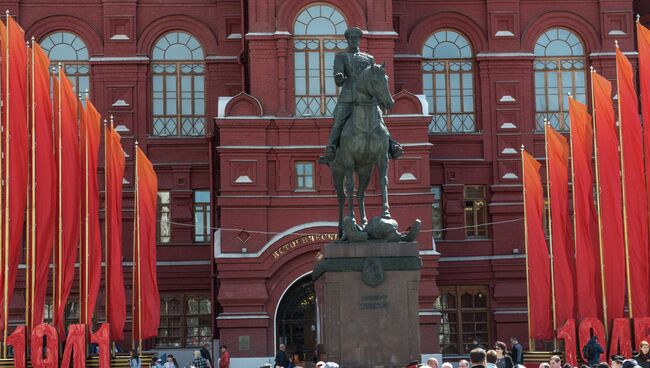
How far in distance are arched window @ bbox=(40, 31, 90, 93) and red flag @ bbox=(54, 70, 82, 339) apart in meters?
8.62

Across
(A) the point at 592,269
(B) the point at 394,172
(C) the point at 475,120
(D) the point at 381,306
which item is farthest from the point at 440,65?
(D) the point at 381,306

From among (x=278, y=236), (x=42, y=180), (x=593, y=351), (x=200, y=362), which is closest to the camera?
(x=593, y=351)

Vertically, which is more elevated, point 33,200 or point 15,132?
point 15,132

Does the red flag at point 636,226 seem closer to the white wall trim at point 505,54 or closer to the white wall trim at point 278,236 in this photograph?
the white wall trim at point 278,236

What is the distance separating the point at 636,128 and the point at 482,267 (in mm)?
9608

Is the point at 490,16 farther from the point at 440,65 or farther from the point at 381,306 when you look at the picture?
the point at 381,306


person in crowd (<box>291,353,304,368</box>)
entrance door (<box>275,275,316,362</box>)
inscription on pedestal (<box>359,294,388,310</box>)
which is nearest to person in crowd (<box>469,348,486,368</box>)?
inscription on pedestal (<box>359,294,388,310</box>)

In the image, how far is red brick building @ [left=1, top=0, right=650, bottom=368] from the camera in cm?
4081

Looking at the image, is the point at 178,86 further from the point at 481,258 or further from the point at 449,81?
the point at 481,258

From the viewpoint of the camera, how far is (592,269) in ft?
118

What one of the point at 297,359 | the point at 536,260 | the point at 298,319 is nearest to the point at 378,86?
the point at 536,260

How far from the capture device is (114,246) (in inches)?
1441

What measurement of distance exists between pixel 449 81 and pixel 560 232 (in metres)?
9.74

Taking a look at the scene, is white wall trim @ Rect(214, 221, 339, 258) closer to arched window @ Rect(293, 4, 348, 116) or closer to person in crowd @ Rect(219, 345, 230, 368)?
person in crowd @ Rect(219, 345, 230, 368)
